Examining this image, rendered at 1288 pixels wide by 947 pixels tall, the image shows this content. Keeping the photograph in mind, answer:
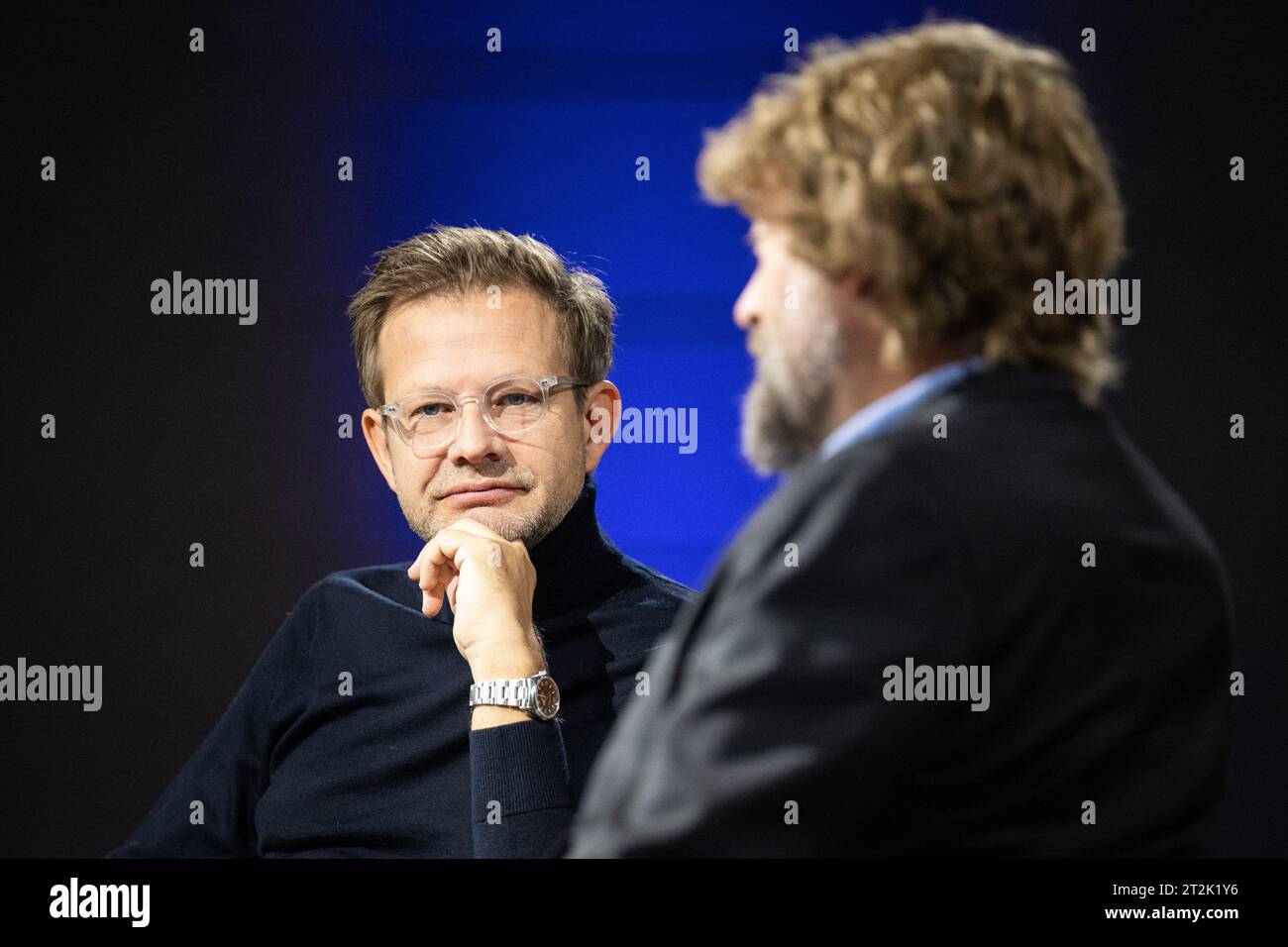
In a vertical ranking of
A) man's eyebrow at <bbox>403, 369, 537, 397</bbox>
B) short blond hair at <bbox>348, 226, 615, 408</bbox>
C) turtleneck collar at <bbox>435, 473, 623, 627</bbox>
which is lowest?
turtleneck collar at <bbox>435, 473, 623, 627</bbox>

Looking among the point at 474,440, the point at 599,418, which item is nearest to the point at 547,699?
the point at 474,440

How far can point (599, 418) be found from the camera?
2.50 metres

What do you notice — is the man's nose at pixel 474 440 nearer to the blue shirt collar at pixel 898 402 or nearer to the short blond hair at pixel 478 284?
the short blond hair at pixel 478 284

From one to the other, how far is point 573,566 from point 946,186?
119 cm

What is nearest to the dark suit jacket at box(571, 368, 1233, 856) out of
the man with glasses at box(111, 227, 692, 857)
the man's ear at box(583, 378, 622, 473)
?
the man with glasses at box(111, 227, 692, 857)

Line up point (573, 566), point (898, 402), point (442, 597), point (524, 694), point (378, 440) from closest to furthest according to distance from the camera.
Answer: point (898, 402) → point (524, 694) → point (442, 597) → point (573, 566) → point (378, 440)

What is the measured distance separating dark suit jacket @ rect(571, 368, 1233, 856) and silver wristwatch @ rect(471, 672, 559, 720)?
0.84m

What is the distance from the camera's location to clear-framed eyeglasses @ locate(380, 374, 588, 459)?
7.62 ft

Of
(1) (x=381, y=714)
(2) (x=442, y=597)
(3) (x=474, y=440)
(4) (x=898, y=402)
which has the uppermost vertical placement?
(3) (x=474, y=440)

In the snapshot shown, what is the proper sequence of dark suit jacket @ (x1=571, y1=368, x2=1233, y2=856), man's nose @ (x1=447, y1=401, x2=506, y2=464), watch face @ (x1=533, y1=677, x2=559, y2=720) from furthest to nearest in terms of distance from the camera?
1. man's nose @ (x1=447, y1=401, x2=506, y2=464)
2. watch face @ (x1=533, y1=677, x2=559, y2=720)
3. dark suit jacket @ (x1=571, y1=368, x2=1233, y2=856)

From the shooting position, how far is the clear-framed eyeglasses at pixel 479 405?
2322 mm

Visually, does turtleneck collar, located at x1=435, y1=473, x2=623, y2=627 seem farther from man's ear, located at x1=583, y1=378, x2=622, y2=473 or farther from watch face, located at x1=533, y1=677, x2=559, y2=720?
watch face, located at x1=533, y1=677, x2=559, y2=720

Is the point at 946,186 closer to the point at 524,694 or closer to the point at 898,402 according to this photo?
the point at 898,402
